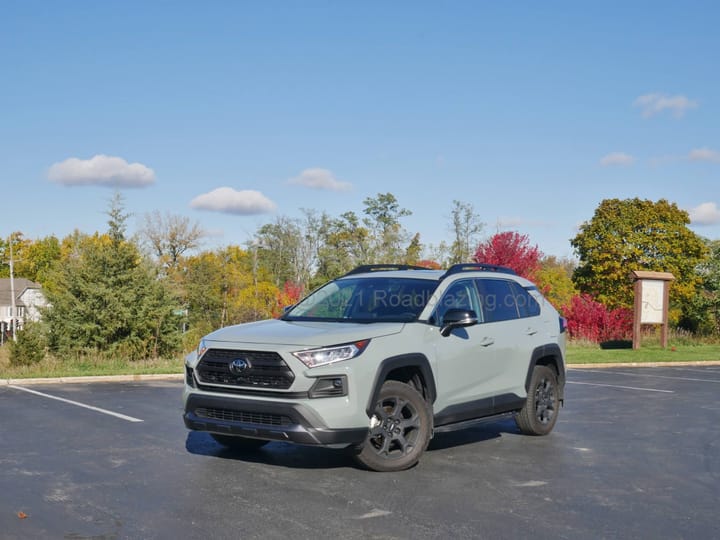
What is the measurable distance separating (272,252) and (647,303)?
4560 cm

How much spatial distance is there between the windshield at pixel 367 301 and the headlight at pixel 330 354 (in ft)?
2.61

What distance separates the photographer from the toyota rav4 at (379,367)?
267 inches

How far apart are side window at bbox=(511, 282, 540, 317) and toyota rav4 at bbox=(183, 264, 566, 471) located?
2cm

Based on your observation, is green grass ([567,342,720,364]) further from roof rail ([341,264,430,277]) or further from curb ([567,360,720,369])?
roof rail ([341,264,430,277])

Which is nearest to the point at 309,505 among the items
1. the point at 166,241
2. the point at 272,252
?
the point at 166,241

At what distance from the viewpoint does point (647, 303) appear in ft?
84.8

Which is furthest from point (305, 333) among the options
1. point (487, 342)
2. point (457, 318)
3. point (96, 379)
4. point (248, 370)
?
point (96, 379)

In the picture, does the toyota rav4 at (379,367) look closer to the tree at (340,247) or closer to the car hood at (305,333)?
the car hood at (305,333)

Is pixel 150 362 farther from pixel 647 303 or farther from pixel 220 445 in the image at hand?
pixel 647 303

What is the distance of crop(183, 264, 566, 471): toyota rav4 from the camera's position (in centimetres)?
679

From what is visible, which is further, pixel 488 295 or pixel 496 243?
pixel 496 243

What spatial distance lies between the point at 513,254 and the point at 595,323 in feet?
15.2

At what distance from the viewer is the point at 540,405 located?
9.48m

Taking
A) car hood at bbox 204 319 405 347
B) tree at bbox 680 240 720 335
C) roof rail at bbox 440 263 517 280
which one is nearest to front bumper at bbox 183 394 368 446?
car hood at bbox 204 319 405 347
